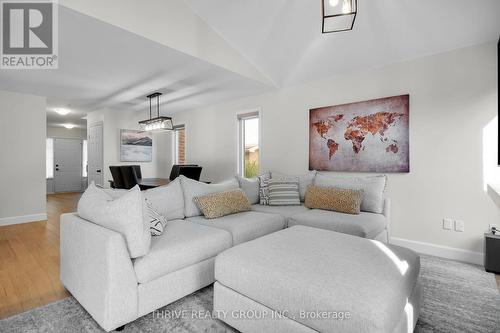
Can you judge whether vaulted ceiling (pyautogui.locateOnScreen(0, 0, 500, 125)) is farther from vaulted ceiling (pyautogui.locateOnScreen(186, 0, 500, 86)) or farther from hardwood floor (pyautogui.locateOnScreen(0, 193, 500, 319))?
hardwood floor (pyautogui.locateOnScreen(0, 193, 500, 319))

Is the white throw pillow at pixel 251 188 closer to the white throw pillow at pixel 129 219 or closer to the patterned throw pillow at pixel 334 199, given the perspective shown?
the patterned throw pillow at pixel 334 199

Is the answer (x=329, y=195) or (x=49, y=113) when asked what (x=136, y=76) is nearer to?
(x=329, y=195)

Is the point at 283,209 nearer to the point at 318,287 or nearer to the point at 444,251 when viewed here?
the point at 444,251

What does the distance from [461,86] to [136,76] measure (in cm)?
404

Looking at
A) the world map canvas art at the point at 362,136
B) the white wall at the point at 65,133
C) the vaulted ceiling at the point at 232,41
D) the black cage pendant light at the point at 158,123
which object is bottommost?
the world map canvas art at the point at 362,136

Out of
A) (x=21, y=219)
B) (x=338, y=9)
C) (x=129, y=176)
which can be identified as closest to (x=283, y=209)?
(x=338, y=9)

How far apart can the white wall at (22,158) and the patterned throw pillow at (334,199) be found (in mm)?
4769

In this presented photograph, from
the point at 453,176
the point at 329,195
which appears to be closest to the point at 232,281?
the point at 329,195

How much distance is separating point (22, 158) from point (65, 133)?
504 cm

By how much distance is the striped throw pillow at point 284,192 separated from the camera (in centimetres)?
345

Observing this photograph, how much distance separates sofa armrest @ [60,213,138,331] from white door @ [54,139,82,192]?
28.2ft

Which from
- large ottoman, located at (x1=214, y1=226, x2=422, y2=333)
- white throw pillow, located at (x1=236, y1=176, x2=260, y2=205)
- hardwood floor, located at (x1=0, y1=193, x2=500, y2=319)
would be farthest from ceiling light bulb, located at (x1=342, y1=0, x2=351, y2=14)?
hardwood floor, located at (x1=0, y1=193, x2=500, y2=319)

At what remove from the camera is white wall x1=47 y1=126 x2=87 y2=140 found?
859cm

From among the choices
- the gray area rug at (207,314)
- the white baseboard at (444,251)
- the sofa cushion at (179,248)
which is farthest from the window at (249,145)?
the gray area rug at (207,314)
